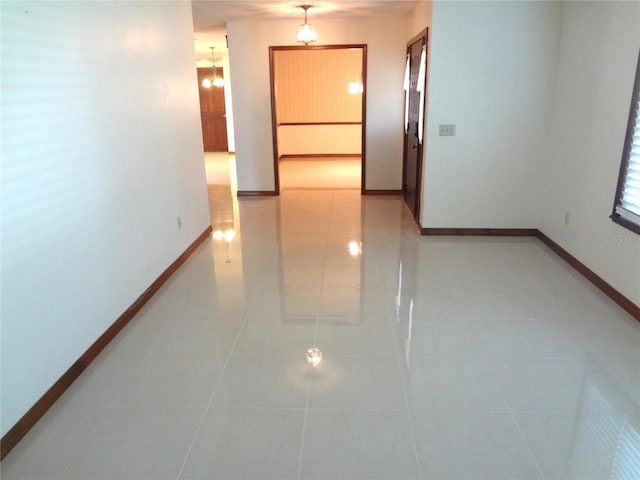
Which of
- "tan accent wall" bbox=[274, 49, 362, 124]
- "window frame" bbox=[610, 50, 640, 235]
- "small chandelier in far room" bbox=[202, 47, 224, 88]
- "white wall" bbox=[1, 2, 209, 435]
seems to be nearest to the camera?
"white wall" bbox=[1, 2, 209, 435]

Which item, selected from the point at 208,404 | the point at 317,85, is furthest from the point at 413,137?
the point at 317,85

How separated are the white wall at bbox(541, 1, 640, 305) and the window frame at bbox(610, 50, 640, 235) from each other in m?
0.06

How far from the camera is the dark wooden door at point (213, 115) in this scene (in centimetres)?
1197

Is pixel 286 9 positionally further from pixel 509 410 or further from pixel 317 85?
pixel 509 410

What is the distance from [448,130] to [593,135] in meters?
1.31

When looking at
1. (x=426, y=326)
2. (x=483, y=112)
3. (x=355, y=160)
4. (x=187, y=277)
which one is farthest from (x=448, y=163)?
(x=355, y=160)

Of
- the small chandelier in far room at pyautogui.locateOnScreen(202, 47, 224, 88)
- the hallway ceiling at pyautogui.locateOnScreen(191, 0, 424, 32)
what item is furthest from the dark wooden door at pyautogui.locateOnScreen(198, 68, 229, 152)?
the hallway ceiling at pyautogui.locateOnScreen(191, 0, 424, 32)

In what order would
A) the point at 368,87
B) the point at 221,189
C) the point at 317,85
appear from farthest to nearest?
the point at 317,85, the point at 221,189, the point at 368,87

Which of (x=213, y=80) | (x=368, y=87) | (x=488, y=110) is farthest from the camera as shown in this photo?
(x=213, y=80)

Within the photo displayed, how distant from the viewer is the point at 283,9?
18.3ft

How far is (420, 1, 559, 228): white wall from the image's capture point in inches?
174

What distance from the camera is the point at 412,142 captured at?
19.1 feet

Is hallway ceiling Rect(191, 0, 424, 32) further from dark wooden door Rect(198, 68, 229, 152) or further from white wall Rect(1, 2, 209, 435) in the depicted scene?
dark wooden door Rect(198, 68, 229, 152)

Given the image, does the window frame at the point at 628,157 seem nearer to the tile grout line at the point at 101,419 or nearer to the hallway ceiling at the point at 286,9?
the hallway ceiling at the point at 286,9
